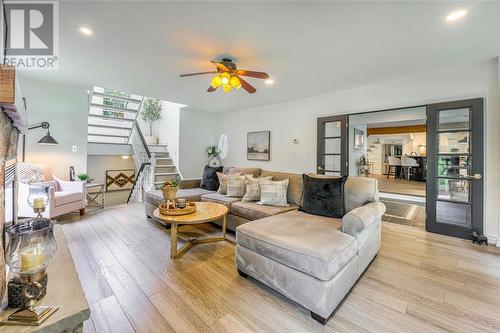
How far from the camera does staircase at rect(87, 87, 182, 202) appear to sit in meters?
5.89

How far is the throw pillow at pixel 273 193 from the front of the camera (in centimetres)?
329

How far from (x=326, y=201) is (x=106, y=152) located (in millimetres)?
5964

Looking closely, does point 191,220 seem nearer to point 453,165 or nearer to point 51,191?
point 51,191

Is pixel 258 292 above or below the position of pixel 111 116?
below

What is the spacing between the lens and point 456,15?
6.88 ft

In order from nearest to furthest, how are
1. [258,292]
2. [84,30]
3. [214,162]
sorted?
[258,292] → [84,30] → [214,162]

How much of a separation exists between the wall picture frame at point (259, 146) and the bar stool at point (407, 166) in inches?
276

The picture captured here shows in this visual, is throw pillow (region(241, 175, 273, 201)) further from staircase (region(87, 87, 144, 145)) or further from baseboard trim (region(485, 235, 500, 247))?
staircase (region(87, 87, 144, 145))

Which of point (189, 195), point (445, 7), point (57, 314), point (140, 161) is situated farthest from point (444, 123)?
point (140, 161)

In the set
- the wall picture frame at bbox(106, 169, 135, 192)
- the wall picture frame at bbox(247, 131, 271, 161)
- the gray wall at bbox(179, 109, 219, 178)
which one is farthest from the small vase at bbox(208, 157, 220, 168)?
the wall picture frame at bbox(106, 169, 135, 192)

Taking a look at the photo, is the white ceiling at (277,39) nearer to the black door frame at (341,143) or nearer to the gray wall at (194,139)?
the black door frame at (341,143)

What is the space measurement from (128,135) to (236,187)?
463 cm

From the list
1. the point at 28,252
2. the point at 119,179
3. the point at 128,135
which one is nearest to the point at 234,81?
the point at 28,252

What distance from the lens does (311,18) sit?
215 centimetres
